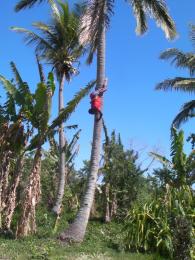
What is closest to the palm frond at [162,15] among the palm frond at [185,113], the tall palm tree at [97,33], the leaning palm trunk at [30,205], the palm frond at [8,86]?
the tall palm tree at [97,33]

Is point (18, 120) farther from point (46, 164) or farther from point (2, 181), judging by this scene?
point (46, 164)

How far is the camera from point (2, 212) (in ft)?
52.5

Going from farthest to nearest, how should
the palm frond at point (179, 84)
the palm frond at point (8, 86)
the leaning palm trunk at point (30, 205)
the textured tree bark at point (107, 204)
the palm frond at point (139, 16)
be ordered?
the palm frond at point (179, 84) < the textured tree bark at point (107, 204) < the palm frond at point (139, 16) < the palm frond at point (8, 86) < the leaning palm trunk at point (30, 205)

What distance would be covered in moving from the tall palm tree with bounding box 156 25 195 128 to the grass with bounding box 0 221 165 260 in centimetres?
1181

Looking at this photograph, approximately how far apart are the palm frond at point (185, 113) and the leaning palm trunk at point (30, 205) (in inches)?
497

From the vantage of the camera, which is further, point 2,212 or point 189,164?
point 189,164

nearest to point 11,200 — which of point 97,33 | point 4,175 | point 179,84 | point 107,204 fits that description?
point 4,175

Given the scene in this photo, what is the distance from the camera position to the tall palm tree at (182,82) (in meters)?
24.9

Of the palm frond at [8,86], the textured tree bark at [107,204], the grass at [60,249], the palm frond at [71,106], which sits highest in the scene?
the palm frond at [8,86]

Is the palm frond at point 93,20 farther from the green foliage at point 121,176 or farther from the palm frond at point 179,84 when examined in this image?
the palm frond at point 179,84

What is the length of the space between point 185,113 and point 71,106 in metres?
12.0

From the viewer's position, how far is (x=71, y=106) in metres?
15.9

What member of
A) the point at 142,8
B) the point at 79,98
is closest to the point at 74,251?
the point at 79,98

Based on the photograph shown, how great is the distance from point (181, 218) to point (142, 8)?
8.86 metres
